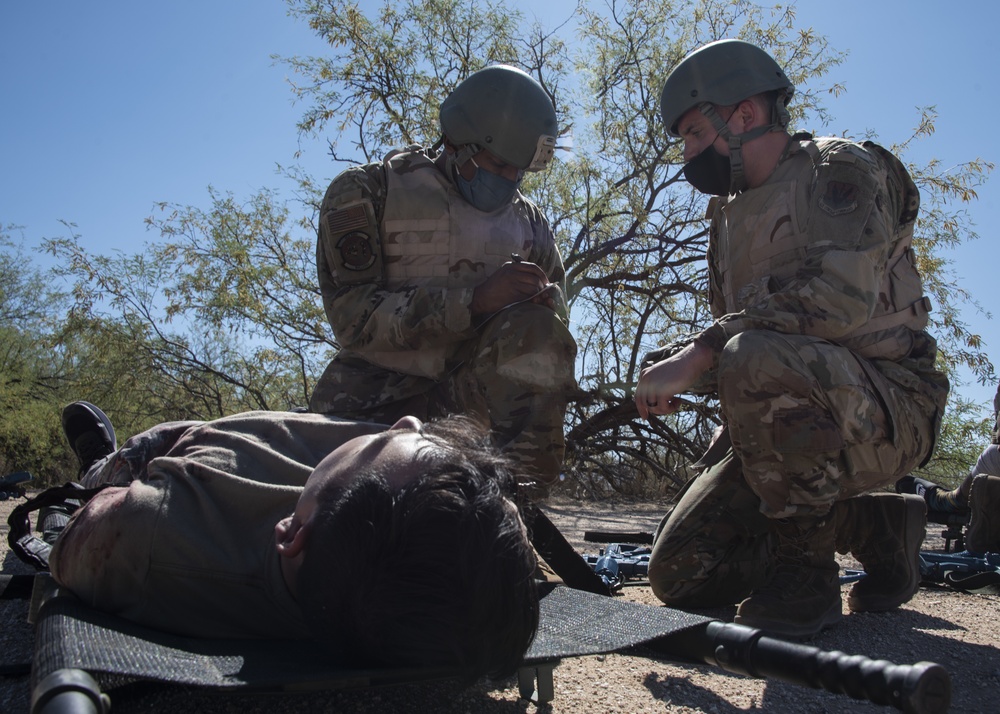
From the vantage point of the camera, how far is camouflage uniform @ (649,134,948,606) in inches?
90.4

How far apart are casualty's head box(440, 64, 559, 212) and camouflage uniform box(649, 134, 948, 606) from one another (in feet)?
2.75

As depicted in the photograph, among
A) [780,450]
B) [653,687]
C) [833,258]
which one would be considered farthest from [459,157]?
[653,687]

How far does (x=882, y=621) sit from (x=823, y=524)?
42 cm

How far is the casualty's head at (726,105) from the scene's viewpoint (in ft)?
9.12

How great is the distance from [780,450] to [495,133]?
168 cm

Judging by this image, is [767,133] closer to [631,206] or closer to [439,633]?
[439,633]

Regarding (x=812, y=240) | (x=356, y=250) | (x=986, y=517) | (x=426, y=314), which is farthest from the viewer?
(x=986, y=517)

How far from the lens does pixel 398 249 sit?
3248 mm

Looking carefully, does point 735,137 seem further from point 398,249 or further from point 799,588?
point 799,588

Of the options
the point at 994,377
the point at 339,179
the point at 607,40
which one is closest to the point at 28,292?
the point at 607,40

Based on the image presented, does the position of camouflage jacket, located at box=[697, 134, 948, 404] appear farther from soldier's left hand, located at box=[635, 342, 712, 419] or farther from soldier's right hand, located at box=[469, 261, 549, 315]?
soldier's right hand, located at box=[469, 261, 549, 315]

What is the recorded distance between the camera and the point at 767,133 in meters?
2.78

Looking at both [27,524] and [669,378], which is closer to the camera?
[27,524]

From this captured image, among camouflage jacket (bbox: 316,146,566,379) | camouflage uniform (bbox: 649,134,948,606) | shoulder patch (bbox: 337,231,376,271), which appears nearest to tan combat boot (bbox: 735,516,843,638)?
camouflage uniform (bbox: 649,134,948,606)
